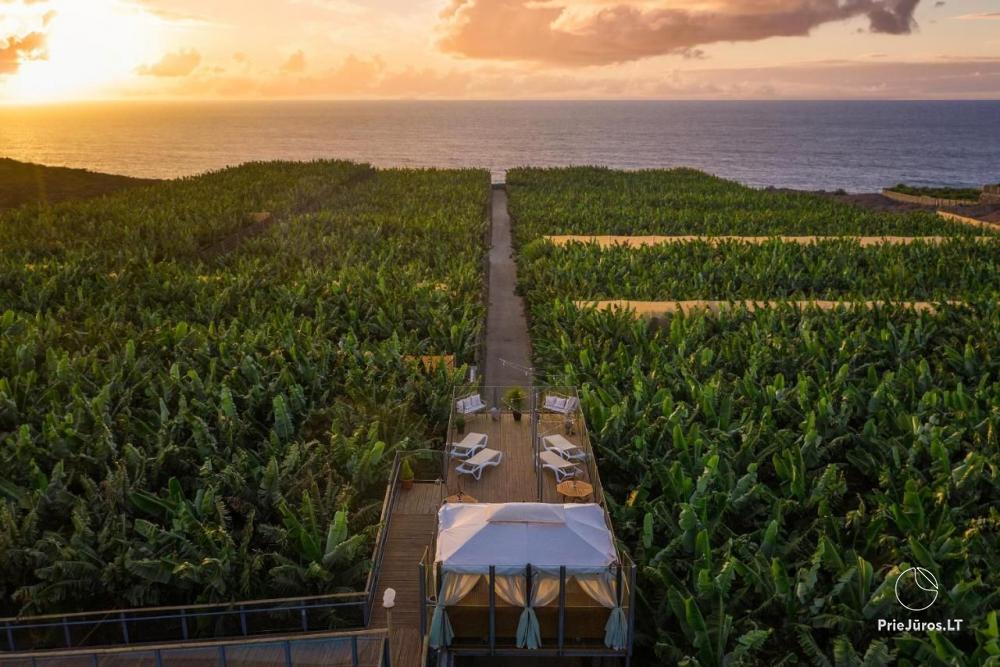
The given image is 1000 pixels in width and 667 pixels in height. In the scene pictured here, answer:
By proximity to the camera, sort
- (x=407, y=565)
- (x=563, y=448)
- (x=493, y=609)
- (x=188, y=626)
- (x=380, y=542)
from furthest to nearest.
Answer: (x=563, y=448), (x=407, y=565), (x=380, y=542), (x=188, y=626), (x=493, y=609)

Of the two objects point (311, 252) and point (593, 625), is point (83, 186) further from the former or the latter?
point (593, 625)

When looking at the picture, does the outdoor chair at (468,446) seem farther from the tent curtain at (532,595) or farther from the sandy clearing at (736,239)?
the sandy clearing at (736,239)

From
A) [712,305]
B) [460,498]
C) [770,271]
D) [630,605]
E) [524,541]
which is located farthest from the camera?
[770,271]

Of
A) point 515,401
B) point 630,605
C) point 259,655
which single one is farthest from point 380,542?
point 515,401

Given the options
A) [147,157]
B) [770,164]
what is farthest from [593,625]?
[147,157]

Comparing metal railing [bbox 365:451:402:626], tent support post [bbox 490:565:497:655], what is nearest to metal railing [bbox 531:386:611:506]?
tent support post [bbox 490:565:497:655]

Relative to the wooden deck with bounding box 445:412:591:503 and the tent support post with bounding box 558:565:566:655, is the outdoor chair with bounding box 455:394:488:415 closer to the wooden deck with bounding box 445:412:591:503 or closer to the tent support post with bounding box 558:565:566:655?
the wooden deck with bounding box 445:412:591:503

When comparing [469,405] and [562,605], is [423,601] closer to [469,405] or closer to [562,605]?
[562,605]
